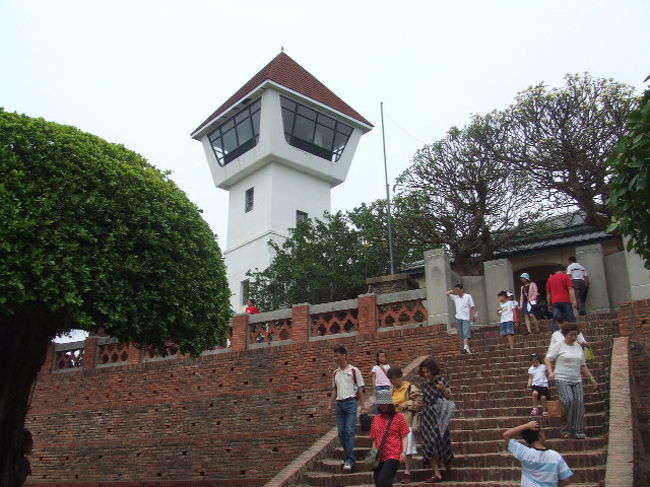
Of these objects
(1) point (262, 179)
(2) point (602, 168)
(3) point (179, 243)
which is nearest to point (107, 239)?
(3) point (179, 243)

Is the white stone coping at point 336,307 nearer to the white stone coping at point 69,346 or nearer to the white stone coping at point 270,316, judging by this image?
the white stone coping at point 270,316

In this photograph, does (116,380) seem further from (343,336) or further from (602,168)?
(602,168)

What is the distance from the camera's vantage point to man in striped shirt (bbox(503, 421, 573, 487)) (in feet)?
19.8

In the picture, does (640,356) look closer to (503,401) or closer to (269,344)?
(503,401)

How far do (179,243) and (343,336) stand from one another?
5.49 metres

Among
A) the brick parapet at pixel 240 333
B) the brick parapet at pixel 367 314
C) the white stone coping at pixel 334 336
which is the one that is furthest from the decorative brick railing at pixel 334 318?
the brick parapet at pixel 240 333

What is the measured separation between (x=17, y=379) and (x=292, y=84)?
22.1 meters

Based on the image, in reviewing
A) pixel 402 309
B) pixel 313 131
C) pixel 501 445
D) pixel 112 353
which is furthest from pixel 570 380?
pixel 313 131

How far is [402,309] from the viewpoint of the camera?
15422 millimetres

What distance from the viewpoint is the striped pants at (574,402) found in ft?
29.3

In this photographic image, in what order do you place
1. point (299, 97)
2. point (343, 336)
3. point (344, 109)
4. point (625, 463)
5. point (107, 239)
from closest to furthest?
point (625, 463) < point (107, 239) < point (343, 336) < point (299, 97) < point (344, 109)

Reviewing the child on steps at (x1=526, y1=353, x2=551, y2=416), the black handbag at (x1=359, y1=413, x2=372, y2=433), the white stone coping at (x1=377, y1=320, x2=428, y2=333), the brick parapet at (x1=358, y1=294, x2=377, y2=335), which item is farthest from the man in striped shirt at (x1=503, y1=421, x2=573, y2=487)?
the brick parapet at (x1=358, y1=294, x2=377, y2=335)

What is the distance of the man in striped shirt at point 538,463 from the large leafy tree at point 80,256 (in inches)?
251

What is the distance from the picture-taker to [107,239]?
1049 centimetres
